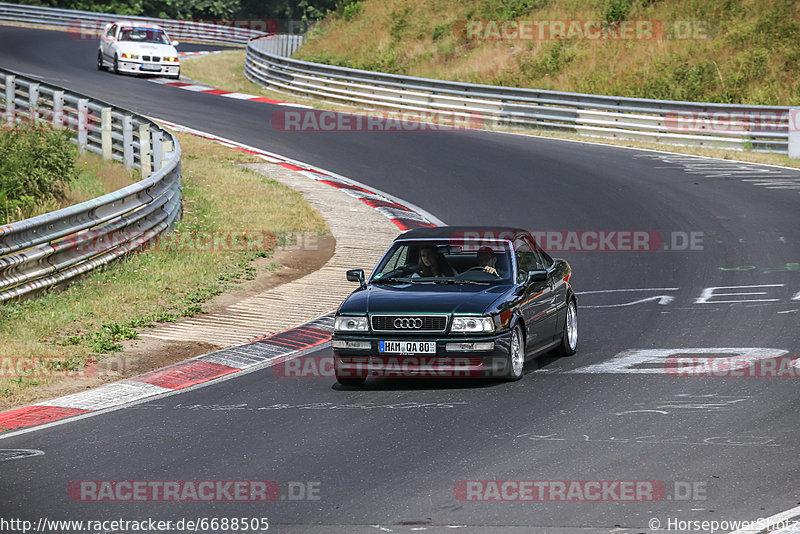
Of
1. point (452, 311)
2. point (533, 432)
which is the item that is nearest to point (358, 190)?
point (452, 311)

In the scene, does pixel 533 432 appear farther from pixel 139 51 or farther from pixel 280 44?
pixel 280 44

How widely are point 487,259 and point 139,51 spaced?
28788 millimetres

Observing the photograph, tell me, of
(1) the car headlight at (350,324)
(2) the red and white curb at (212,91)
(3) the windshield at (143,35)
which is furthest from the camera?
(3) the windshield at (143,35)

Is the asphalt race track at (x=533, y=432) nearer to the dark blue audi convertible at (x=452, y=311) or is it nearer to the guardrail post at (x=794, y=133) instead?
the dark blue audi convertible at (x=452, y=311)

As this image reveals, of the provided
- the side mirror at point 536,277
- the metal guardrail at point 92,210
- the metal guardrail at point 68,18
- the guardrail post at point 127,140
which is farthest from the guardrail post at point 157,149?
the metal guardrail at point 68,18

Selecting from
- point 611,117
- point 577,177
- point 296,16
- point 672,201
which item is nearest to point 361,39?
point 611,117

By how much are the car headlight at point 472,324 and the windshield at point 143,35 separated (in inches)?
Result: 1178

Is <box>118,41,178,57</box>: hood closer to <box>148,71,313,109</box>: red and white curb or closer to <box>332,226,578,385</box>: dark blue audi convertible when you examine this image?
<box>148,71,313,109</box>: red and white curb

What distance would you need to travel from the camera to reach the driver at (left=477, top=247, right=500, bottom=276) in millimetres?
11180

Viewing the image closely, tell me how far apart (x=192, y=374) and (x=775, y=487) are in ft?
19.8

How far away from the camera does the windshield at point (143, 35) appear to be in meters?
37.8

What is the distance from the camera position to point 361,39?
142 ft

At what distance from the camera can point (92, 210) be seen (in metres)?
14.4

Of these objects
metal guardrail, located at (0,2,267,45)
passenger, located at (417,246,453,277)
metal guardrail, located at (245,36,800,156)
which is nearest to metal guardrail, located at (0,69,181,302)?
passenger, located at (417,246,453,277)
